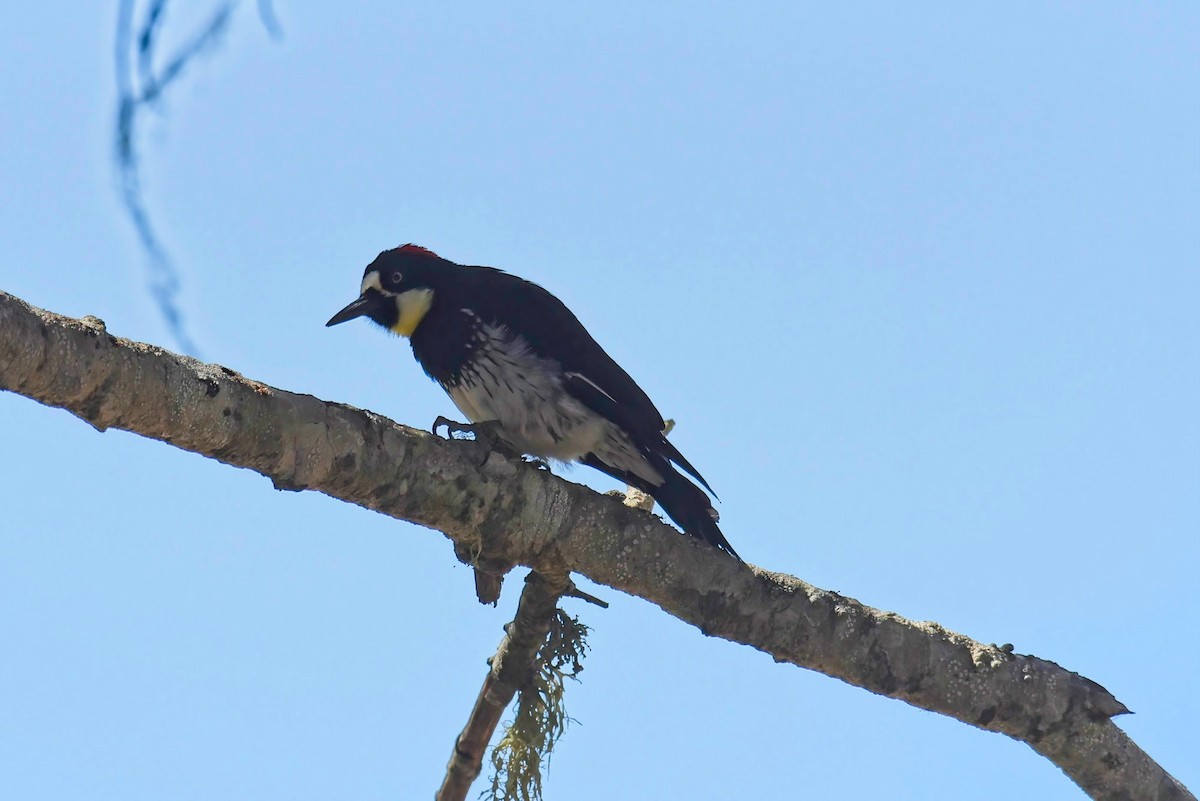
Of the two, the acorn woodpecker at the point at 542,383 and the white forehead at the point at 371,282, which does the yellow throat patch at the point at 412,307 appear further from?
the white forehead at the point at 371,282

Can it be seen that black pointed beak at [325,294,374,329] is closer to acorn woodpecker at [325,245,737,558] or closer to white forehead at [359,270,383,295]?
white forehead at [359,270,383,295]

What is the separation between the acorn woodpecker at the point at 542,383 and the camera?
417 cm

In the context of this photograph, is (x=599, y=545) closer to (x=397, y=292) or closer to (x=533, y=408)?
(x=533, y=408)

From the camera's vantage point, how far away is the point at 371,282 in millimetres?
4871

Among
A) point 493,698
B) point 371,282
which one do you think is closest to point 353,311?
point 371,282

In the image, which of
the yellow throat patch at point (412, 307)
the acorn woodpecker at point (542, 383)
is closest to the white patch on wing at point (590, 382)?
the acorn woodpecker at point (542, 383)

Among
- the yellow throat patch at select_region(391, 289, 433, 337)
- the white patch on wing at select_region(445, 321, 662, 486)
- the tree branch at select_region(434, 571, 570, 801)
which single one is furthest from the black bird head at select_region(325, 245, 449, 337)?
the tree branch at select_region(434, 571, 570, 801)

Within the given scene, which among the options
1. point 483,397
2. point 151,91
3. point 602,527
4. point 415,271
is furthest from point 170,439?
point 415,271

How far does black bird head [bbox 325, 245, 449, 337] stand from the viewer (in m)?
4.71

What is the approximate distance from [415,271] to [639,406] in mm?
1102

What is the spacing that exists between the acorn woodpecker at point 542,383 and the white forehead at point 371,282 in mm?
238

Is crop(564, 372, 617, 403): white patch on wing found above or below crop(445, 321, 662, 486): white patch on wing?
above

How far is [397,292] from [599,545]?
5.99 feet

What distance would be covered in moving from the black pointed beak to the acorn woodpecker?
249 mm
